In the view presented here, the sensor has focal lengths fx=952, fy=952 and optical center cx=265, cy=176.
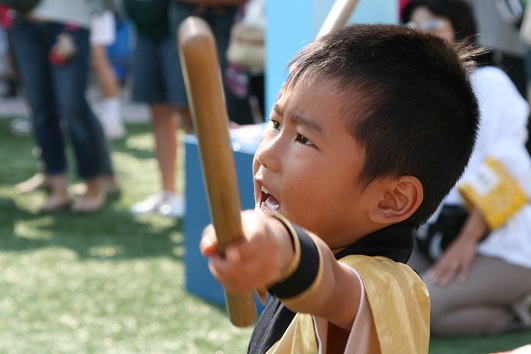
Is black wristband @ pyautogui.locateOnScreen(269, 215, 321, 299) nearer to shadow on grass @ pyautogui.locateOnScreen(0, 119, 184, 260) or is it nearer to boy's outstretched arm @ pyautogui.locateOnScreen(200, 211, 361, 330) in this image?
boy's outstretched arm @ pyautogui.locateOnScreen(200, 211, 361, 330)

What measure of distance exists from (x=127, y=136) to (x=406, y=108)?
20.6 feet

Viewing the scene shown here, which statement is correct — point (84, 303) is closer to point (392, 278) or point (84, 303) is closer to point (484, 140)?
point (484, 140)

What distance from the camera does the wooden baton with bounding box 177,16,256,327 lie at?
0.90 m

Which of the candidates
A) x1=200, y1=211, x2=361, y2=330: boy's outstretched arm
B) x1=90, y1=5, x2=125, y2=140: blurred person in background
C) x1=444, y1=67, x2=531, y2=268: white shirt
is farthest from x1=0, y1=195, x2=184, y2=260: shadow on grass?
A: x1=200, y1=211, x2=361, y2=330: boy's outstretched arm

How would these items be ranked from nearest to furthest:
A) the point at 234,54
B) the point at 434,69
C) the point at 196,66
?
1. the point at 196,66
2. the point at 434,69
3. the point at 234,54

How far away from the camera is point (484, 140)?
3256mm

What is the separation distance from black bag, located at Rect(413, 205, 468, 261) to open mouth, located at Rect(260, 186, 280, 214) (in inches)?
76.4

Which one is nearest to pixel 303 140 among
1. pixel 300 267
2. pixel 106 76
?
pixel 300 267

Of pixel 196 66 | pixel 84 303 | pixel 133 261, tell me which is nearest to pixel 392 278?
pixel 196 66

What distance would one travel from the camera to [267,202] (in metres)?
1.45

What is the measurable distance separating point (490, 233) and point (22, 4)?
99.0 inches

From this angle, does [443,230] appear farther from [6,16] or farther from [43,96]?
[6,16]

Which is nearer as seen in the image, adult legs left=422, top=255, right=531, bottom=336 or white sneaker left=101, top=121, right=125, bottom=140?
adult legs left=422, top=255, right=531, bottom=336

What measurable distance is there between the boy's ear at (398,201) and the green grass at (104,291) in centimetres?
174
